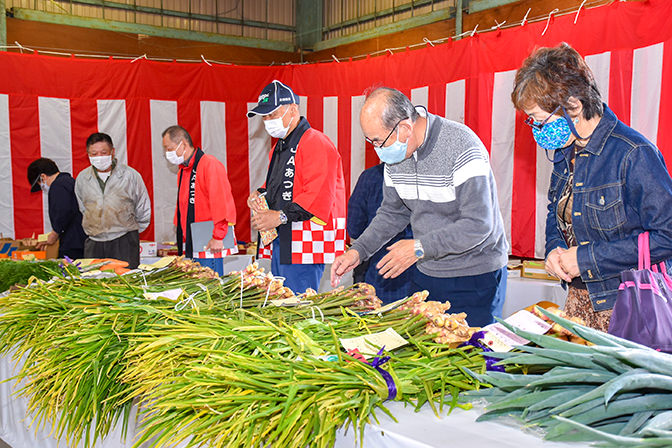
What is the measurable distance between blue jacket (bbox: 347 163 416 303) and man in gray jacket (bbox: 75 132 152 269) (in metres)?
2.08

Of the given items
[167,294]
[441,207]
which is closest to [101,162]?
[167,294]

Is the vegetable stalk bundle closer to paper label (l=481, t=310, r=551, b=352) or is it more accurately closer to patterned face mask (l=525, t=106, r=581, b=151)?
paper label (l=481, t=310, r=551, b=352)

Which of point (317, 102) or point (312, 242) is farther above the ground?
point (317, 102)

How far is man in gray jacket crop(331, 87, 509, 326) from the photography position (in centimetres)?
194

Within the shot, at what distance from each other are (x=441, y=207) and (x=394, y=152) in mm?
257

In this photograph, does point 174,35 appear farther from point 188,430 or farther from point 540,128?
point 188,430

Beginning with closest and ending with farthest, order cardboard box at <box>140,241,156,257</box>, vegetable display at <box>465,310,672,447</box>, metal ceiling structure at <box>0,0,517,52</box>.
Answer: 1. vegetable display at <box>465,310,672,447</box>
2. cardboard box at <box>140,241,156,257</box>
3. metal ceiling structure at <box>0,0,517,52</box>

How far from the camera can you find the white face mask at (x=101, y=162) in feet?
13.9

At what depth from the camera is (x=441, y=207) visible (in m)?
2.07

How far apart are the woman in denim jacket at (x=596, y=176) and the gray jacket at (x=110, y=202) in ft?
10.9

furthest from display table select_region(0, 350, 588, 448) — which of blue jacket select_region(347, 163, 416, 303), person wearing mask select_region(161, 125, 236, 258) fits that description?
person wearing mask select_region(161, 125, 236, 258)

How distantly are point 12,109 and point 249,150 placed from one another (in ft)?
7.63

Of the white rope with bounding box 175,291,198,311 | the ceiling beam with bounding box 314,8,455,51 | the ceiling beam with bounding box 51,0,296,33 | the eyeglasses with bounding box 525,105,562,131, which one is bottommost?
the white rope with bounding box 175,291,198,311

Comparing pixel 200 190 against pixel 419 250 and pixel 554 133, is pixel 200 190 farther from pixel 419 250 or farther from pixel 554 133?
pixel 554 133
